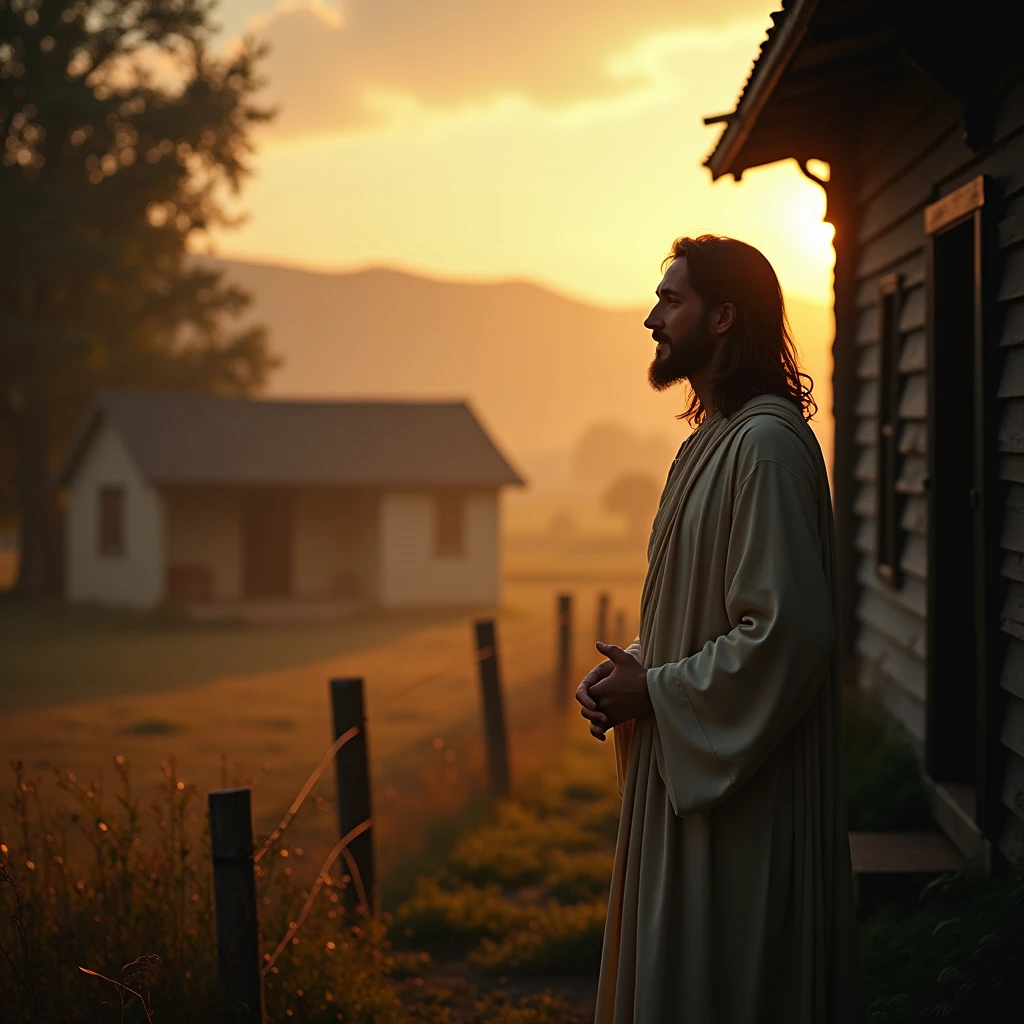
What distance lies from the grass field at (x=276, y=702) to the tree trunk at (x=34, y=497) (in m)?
3.46

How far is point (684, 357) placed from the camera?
3.08 meters

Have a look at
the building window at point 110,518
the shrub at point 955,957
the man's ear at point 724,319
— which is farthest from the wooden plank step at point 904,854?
the building window at point 110,518

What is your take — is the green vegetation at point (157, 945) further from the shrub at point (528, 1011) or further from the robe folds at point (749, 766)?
the robe folds at point (749, 766)

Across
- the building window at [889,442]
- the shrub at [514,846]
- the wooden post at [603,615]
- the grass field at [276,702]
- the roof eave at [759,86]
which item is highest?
the roof eave at [759,86]

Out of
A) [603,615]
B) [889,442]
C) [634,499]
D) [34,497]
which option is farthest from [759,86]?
[634,499]

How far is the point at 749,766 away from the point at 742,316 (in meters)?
1.03

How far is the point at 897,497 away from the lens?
6961 millimetres

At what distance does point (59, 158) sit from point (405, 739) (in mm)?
22268

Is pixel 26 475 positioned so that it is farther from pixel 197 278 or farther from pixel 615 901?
pixel 615 901

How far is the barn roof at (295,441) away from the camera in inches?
1086

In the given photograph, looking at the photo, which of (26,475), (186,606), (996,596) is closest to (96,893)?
(996,596)

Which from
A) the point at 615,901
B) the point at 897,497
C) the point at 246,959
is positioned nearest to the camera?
the point at 615,901

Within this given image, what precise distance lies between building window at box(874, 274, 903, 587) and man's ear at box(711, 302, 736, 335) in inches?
159

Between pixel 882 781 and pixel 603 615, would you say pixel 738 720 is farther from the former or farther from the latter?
A: pixel 603 615
